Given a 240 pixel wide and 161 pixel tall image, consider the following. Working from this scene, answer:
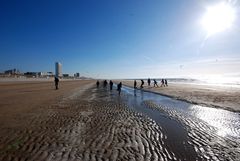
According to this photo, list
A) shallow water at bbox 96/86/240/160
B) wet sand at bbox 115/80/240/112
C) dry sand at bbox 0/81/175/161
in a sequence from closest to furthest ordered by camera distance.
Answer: dry sand at bbox 0/81/175/161 → shallow water at bbox 96/86/240/160 → wet sand at bbox 115/80/240/112

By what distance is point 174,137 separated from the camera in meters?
8.87

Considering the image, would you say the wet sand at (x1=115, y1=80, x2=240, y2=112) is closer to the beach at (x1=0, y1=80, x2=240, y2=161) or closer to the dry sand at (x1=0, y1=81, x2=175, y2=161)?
the beach at (x1=0, y1=80, x2=240, y2=161)

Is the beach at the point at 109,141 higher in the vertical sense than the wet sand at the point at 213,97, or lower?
higher

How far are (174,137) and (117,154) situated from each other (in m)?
3.39

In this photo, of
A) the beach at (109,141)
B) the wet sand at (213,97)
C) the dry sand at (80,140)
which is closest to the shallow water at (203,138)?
the beach at (109,141)

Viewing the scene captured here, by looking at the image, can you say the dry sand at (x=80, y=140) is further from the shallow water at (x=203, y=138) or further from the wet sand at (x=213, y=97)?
the wet sand at (x=213, y=97)

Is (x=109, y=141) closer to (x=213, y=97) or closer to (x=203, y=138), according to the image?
(x=203, y=138)

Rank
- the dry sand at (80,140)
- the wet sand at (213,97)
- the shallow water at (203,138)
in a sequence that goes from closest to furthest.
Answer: the dry sand at (80,140)
the shallow water at (203,138)
the wet sand at (213,97)

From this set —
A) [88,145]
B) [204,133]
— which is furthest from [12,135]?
[204,133]

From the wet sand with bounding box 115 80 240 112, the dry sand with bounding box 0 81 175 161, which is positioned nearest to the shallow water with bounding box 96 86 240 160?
the dry sand with bounding box 0 81 175 161

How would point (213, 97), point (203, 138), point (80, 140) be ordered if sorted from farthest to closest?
point (213, 97) → point (203, 138) → point (80, 140)

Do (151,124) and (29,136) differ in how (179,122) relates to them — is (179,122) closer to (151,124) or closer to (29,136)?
(151,124)

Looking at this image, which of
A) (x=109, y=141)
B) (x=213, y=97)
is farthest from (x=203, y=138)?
(x=213, y=97)

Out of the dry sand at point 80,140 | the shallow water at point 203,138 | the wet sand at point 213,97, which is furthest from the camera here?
the wet sand at point 213,97
